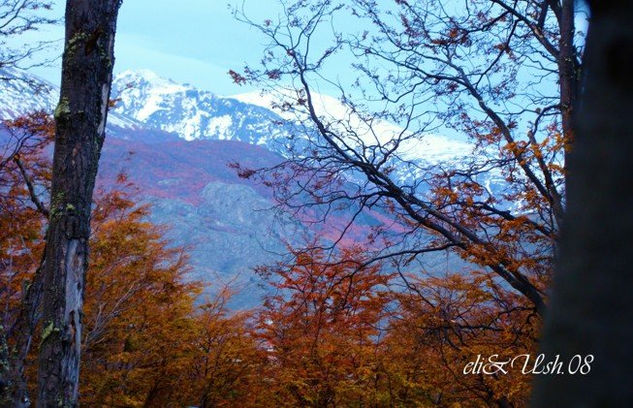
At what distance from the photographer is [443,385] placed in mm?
8133

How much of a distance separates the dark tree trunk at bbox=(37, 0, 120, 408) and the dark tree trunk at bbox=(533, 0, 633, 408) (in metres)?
3.39

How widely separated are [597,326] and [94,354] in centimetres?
1004

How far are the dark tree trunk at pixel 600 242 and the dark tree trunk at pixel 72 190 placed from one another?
3.39m

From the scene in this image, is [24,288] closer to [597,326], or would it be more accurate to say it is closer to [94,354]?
[94,354]

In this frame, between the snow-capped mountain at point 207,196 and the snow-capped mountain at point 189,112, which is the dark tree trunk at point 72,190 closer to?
the snow-capped mountain at point 207,196

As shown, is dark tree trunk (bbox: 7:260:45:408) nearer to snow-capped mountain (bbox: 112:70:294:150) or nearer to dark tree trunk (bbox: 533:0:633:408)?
dark tree trunk (bbox: 533:0:633:408)

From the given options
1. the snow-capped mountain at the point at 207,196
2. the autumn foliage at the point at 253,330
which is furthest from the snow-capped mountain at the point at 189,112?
the autumn foliage at the point at 253,330

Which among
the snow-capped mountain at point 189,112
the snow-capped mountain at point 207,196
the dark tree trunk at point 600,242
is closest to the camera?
the dark tree trunk at point 600,242

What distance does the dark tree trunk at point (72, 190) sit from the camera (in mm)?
3553

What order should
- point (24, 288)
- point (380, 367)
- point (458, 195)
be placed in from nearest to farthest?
1. point (24, 288)
2. point (458, 195)
3. point (380, 367)

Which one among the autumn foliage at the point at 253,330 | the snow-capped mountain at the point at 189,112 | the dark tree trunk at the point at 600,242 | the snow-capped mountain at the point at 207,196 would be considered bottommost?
the dark tree trunk at the point at 600,242

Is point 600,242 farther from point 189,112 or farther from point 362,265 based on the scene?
point 189,112

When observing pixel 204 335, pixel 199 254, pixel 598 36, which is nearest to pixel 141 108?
pixel 199 254

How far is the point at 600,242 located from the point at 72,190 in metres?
3.47
